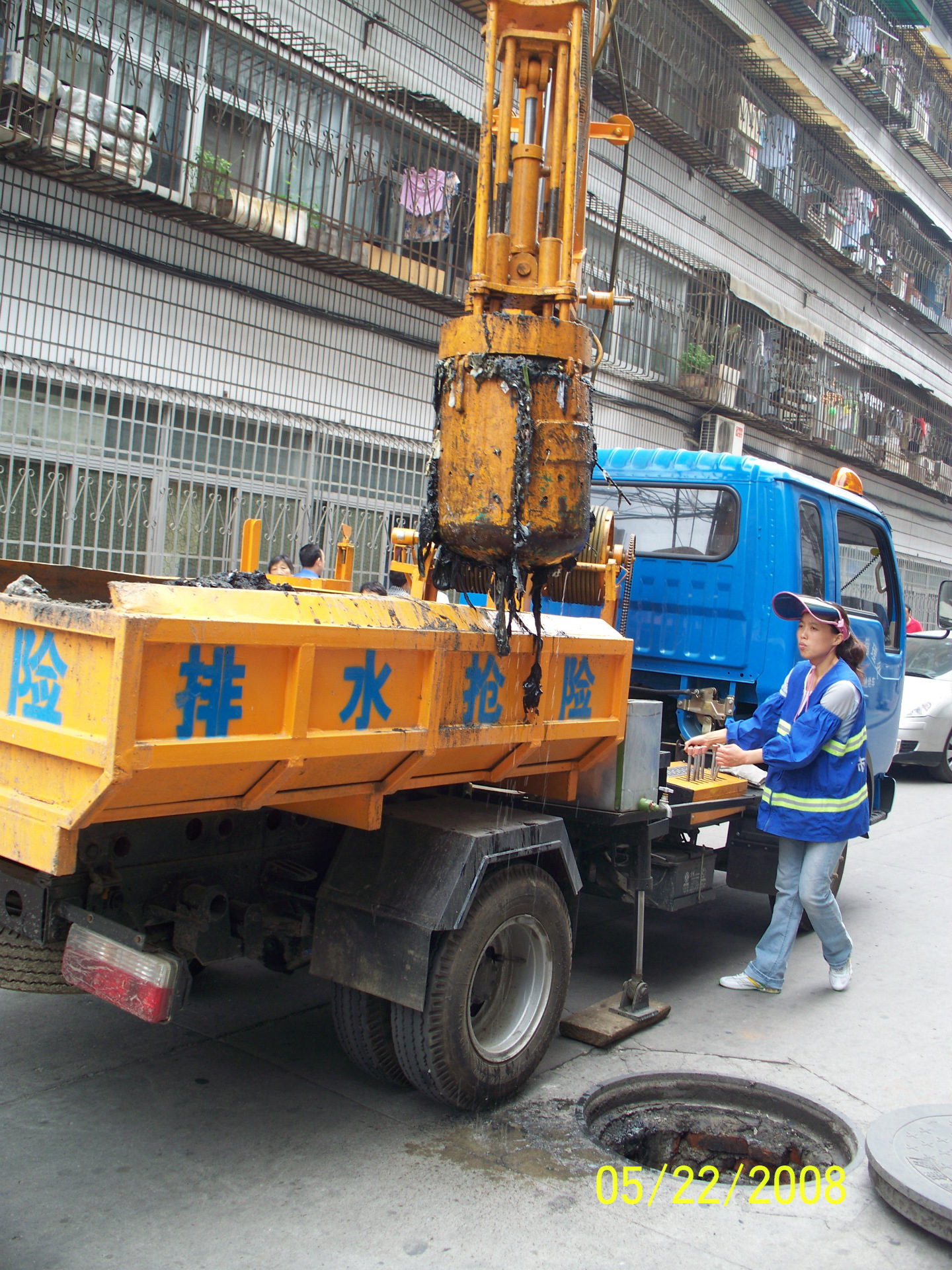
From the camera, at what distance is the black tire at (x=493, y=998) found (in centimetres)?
342

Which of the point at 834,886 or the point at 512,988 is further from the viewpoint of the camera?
the point at 834,886

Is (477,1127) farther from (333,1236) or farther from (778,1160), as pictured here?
(778,1160)

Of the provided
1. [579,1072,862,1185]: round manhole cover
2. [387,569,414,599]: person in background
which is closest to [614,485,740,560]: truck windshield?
[387,569,414,599]: person in background

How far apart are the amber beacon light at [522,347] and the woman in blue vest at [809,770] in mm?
1884

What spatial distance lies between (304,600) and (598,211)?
11828 mm

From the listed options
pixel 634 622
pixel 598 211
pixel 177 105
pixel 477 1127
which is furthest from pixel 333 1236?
pixel 598 211

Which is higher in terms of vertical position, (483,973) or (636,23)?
(636,23)

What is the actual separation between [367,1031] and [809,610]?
9.28 ft

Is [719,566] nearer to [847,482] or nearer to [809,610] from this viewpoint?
[809,610]

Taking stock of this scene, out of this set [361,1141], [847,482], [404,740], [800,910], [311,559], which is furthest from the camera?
[311,559]

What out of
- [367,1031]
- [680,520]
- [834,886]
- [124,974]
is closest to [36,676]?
[124,974]

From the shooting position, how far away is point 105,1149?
325 cm

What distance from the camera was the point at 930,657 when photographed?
1297 centimetres
